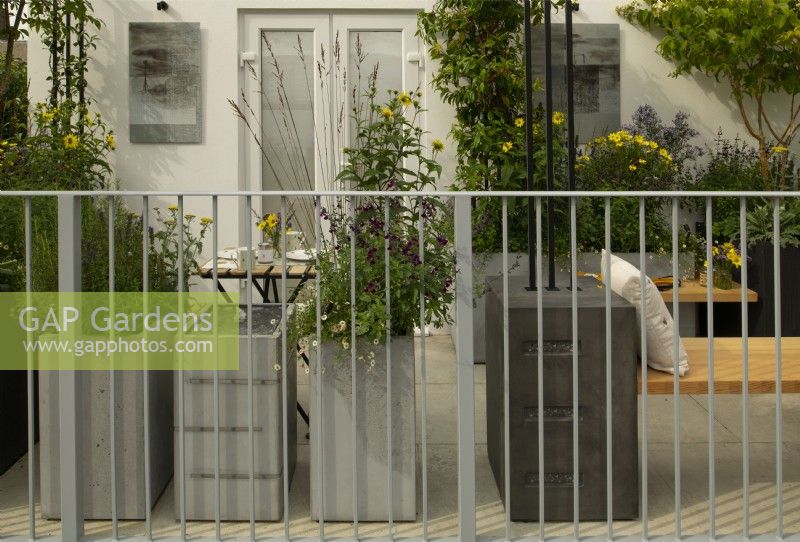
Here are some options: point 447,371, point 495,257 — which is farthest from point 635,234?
point 447,371

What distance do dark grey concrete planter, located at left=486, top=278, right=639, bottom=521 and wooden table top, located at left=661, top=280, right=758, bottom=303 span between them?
95.7 inches

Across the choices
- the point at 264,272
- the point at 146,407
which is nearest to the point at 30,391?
the point at 146,407

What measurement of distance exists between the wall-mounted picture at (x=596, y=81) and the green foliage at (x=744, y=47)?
0.19 meters

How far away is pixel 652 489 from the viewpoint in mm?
3633

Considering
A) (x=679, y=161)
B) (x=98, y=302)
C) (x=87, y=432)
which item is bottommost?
(x=87, y=432)

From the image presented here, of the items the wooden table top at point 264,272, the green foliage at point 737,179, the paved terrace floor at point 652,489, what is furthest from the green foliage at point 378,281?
the green foliage at point 737,179

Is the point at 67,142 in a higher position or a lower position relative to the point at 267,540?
higher

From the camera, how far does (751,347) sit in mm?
3834

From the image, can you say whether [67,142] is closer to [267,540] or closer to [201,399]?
[201,399]

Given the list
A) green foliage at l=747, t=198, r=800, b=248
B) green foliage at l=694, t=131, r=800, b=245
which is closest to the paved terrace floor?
green foliage at l=747, t=198, r=800, b=248

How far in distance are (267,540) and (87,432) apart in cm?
63

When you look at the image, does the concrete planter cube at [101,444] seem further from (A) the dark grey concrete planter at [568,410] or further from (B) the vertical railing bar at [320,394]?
(A) the dark grey concrete planter at [568,410]

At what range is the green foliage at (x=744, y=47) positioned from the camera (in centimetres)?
614

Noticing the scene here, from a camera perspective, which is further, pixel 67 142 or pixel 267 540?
pixel 67 142
